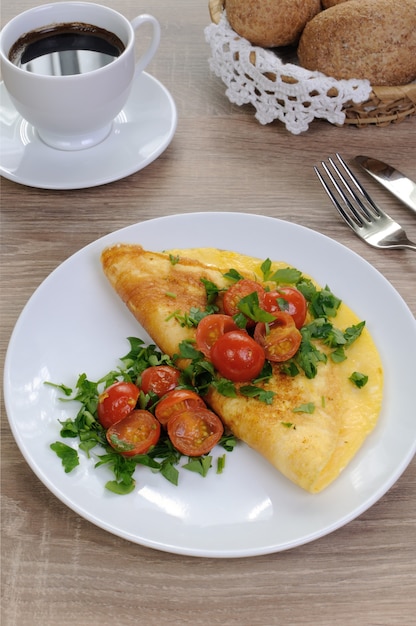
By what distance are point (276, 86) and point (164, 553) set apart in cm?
139

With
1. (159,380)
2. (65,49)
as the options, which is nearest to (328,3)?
(65,49)

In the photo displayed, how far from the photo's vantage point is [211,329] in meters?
1.54

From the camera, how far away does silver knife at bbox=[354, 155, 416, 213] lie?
Answer: 202cm

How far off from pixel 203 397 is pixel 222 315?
0.59 ft

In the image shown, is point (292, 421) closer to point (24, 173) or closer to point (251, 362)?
point (251, 362)

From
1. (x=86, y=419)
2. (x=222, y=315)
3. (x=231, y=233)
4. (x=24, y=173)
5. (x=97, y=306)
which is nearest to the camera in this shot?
(x=86, y=419)

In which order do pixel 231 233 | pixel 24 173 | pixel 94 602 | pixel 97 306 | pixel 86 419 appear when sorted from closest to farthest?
pixel 94 602
pixel 86 419
pixel 97 306
pixel 231 233
pixel 24 173

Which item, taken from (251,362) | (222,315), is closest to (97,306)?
(222,315)

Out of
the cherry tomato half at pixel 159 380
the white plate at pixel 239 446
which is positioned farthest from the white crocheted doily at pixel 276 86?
the cherry tomato half at pixel 159 380

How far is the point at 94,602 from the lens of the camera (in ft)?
4.13

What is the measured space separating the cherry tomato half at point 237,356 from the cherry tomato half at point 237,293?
0.43ft

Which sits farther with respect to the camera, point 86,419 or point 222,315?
point 222,315

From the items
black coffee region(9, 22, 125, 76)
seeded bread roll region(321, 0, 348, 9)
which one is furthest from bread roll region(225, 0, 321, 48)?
black coffee region(9, 22, 125, 76)

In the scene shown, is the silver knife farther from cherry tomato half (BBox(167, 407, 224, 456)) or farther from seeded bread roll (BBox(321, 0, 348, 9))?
cherry tomato half (BBox(167, 407, 224, 456))
